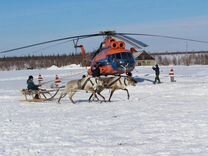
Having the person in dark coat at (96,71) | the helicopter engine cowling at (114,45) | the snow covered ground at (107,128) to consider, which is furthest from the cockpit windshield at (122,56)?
the snow covered ground at (107,128)

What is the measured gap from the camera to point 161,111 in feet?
49.5

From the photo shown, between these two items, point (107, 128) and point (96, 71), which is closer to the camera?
point (107, 128)

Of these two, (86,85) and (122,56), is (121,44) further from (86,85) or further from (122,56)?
(86,85)

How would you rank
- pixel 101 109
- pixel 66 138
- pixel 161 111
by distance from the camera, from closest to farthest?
pixel 66 138
pixel 161 111
pixel 101 109

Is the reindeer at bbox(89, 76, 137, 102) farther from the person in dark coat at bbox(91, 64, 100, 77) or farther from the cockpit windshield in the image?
the person in dark coat at bbox(91, 64, 100, 77)

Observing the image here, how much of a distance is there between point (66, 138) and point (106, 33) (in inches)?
687

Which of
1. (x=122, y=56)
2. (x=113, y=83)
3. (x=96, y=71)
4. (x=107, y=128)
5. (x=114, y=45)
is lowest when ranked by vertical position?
(x=107, y=128)

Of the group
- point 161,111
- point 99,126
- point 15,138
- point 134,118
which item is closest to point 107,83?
point 161,111

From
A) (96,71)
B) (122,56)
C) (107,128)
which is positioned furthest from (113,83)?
(96,71)

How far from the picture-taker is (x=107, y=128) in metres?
11.7

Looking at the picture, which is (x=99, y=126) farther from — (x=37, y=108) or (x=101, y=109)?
(x=37, y=108)

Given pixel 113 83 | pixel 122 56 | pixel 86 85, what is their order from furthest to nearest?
pixel 122 56 < pixel 113 83 < pixel 86 85

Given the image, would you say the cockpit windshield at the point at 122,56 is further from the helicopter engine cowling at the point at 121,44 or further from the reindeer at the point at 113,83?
the reindeer at the point at 113,83

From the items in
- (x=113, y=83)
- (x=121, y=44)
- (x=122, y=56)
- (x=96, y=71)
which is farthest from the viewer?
(x=96, y=71)
